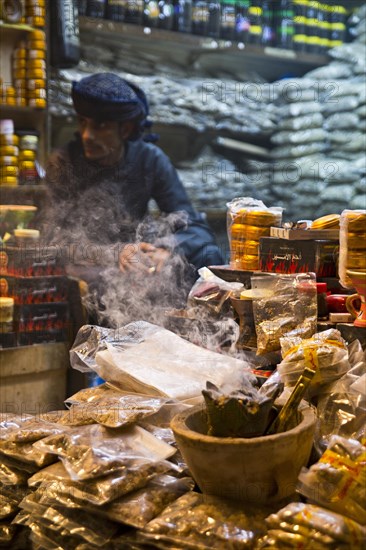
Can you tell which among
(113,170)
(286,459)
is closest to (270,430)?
(286,459)

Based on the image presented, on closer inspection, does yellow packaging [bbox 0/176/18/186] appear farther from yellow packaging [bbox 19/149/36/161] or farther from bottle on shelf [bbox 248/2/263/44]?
bottle on shelf [bbox 248/2/263/44]

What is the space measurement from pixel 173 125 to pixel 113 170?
0.59 meters

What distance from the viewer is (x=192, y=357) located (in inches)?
72.7

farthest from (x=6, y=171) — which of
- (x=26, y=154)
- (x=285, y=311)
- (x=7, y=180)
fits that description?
(x=285, y=311)

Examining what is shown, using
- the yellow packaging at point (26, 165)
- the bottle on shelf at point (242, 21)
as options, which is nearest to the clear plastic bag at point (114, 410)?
the yellow packaging at point (26, 165)

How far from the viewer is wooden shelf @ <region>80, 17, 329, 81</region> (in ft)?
14.7

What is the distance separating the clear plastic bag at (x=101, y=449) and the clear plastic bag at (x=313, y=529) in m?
0.34

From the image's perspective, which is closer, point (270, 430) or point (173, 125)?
point (270, 430)

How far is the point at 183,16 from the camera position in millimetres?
4688

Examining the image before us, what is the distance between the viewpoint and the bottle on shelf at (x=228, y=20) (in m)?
4.80

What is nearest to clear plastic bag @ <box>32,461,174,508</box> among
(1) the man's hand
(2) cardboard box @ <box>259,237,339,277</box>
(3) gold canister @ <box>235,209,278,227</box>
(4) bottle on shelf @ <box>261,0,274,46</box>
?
(2) cardboard box @ <box>259,237,339,277</box>

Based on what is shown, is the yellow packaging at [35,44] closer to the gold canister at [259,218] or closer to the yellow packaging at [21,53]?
the yellow packaging at [21,53]

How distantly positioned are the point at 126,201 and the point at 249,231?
7.50ft

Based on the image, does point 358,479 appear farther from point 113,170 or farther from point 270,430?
point 113,170
